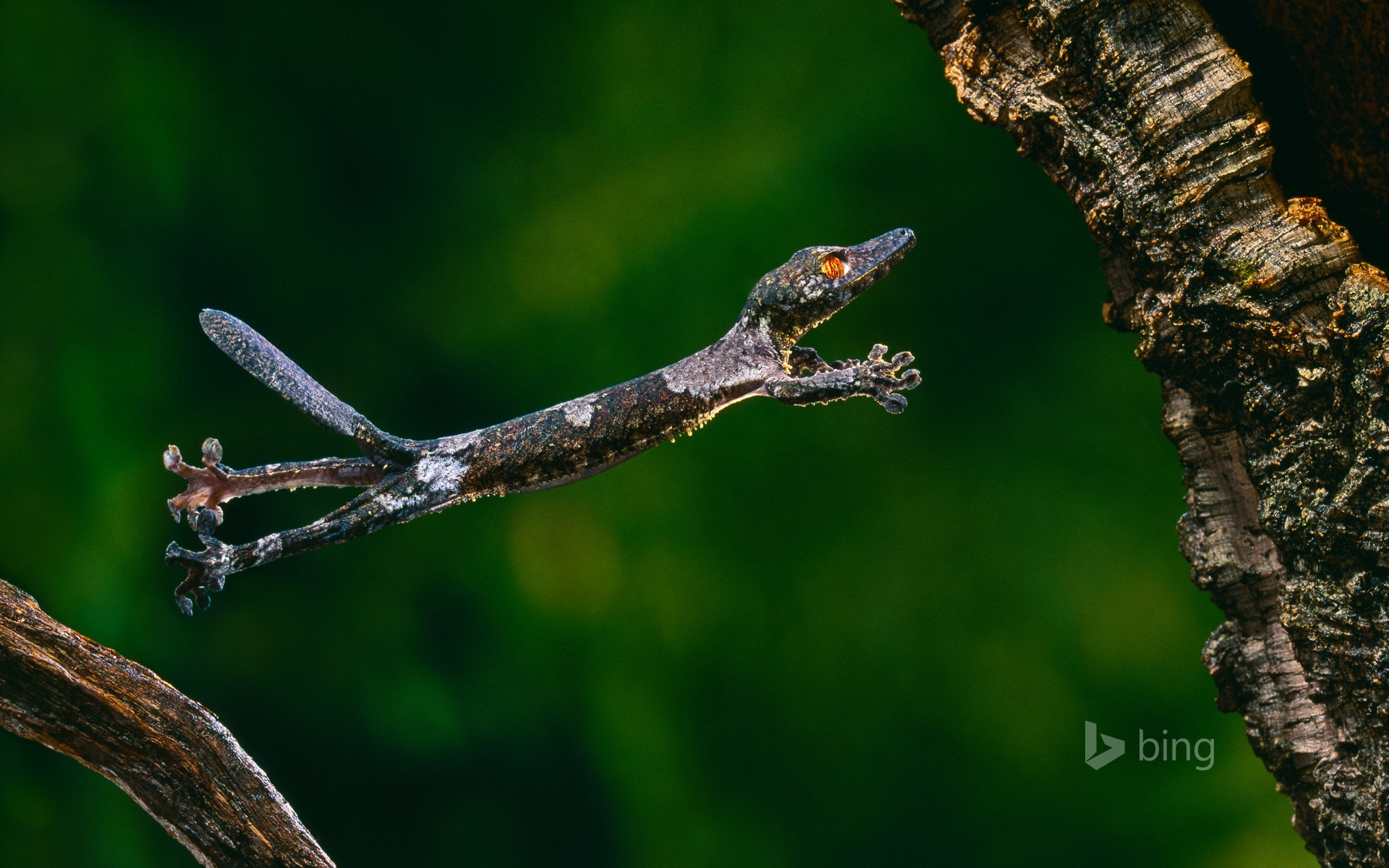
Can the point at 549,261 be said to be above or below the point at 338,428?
above

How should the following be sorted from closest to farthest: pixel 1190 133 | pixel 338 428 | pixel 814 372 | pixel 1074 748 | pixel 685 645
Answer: pixel 1190 133
pixel 338 428
pixel 814 372
pixel 1074 748
pixel 685 645

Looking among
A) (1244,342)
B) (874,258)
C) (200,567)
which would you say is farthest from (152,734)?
(1244,342)

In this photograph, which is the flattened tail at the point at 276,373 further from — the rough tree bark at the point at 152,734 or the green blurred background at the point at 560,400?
the green blurred background at the point at 560,400

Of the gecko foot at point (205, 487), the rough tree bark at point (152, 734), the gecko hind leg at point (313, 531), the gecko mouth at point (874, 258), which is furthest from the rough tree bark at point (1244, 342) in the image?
the rough tree bark at point (152, 734)

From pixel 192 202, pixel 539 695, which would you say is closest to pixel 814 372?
pixel 539 695

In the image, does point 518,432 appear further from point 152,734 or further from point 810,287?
point 152,734

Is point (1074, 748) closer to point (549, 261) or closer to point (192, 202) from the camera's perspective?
point (549, 261)

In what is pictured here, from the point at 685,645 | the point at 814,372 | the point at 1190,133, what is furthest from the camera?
the point at 685,645
